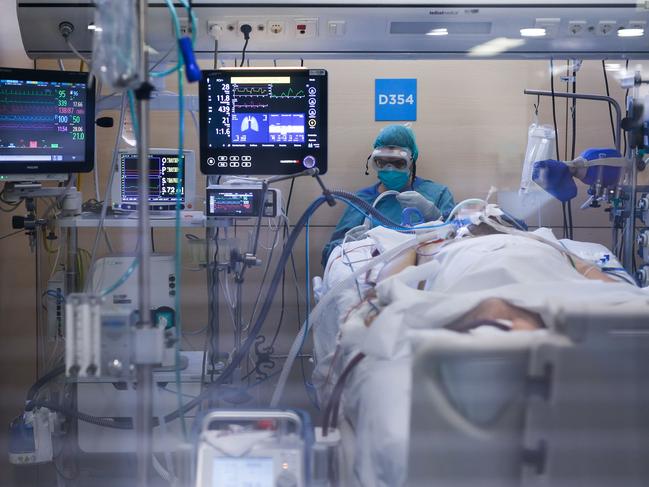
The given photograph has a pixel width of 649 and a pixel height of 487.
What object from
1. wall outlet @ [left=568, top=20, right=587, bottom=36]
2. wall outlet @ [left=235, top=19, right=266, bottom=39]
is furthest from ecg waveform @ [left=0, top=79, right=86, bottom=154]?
wall outlet @ [left=568, top=20, right=587, bottom=36]

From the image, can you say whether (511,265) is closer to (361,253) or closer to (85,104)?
(361,253)

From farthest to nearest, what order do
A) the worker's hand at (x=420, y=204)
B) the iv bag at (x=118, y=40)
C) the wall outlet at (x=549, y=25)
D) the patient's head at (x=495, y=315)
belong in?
Answer: the worker's hand at (x=420, y=204) < the wall outlet at (x=549, y=25) < the patient's head at (x=495, y=315) < the iv bag at (x=118, y=40)

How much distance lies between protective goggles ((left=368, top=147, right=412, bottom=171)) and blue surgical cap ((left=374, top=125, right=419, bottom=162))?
36 mm

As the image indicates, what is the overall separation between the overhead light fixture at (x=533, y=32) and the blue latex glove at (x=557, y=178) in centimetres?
45

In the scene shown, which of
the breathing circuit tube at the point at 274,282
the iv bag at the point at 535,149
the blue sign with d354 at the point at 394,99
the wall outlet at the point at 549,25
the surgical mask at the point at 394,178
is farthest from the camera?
the blue sign with d354 at the point at 394,99

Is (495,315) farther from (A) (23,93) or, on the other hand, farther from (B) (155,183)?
(A) (23,93)

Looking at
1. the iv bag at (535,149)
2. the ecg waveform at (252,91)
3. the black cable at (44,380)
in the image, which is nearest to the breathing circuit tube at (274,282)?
the black cable at (44,380)

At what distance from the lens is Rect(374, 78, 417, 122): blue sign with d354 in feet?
11.7

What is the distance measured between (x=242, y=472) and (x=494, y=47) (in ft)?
6.13

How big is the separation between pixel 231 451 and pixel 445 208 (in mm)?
2236

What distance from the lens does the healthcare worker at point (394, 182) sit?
131 inches

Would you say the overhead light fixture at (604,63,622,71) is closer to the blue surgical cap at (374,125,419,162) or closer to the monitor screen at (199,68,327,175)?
the blue surgical cap at (374,125,419,162)

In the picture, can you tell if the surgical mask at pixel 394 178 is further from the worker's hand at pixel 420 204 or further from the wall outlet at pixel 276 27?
the wall outlet at pixel 276 27

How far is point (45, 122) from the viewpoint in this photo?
238cm
